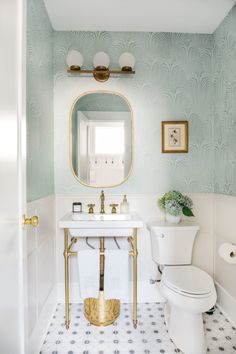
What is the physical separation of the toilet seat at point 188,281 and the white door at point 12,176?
1.00m

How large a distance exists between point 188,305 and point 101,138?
148 centimetres

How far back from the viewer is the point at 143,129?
2.46 metres

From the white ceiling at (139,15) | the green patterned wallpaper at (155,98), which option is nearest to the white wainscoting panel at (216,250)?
the green patterned wallpaper at (155,98)

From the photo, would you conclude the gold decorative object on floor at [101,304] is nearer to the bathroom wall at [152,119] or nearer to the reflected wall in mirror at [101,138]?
the bathroom wall at [152,119]

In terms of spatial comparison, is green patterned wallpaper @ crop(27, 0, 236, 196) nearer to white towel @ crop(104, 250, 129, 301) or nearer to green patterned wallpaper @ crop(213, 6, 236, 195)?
green patterned wallpaper @ crop(213, 6, 236, 195)

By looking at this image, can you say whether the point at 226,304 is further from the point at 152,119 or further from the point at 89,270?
the point at 152,119

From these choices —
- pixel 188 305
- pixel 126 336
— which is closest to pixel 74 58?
pixel 188 305

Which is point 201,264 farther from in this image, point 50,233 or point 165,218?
point 50,233

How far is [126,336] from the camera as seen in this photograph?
193cm

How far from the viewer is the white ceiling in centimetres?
208

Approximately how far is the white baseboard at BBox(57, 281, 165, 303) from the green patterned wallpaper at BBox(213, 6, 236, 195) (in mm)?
1061

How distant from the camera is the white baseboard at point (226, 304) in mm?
2092

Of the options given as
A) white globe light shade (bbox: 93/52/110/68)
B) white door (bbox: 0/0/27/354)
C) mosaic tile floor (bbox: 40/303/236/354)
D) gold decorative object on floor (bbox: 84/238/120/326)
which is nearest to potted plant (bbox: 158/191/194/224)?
gold decorative object on floor (bbox: 84/238/120/326)

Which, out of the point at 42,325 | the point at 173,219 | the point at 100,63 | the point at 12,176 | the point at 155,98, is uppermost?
the point at 100,63
